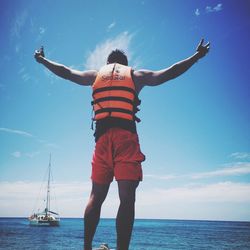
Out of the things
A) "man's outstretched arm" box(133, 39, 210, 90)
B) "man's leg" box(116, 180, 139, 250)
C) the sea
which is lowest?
the sea

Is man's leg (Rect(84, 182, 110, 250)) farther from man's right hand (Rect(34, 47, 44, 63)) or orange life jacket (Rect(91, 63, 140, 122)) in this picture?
man's right hand (Rect(34, 47, 44, 63))

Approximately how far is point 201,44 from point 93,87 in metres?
1.44

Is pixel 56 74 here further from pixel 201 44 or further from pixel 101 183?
pixel 201 44

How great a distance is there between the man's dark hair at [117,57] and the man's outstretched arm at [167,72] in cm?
45

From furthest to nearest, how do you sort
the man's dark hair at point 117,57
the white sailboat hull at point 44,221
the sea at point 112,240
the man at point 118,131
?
1. the white sailboat hull at point 44,221
2. the sea at point 112,240
3. the man's dark hair at point 117,57
4. the man at point 118,131

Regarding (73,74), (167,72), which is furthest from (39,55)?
(167,72)

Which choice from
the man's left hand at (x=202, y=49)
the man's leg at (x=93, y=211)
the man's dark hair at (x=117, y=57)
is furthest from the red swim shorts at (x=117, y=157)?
the man's left hand at (x=202, y=49)

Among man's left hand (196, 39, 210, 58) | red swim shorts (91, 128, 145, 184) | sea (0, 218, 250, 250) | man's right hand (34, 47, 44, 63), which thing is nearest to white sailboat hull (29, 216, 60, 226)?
sea (0, 218, 250, 250)

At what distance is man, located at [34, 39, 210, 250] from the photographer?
10.5 feet

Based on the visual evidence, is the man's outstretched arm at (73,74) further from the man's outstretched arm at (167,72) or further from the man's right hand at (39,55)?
the man's outstretched arm at (167,72)

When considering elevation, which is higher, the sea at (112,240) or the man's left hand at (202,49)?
the man's left hand at (202,49)

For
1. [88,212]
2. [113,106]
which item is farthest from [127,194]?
[113,106]

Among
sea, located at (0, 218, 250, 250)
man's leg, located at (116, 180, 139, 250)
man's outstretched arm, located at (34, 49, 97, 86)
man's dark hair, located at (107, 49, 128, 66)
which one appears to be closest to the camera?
man's leg, located at (116, 180, 139, 250)

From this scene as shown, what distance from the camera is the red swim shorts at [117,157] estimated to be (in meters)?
3.21
